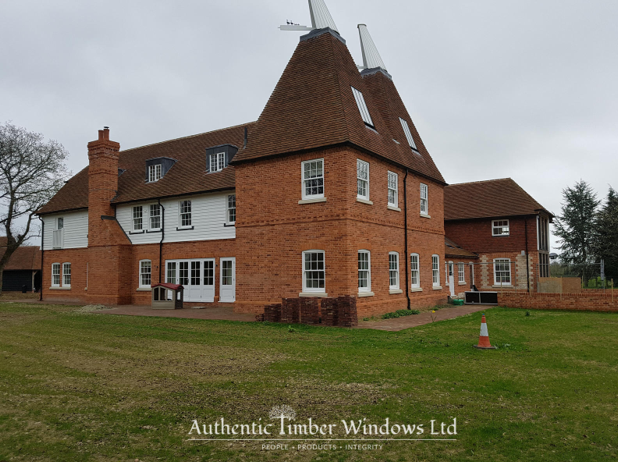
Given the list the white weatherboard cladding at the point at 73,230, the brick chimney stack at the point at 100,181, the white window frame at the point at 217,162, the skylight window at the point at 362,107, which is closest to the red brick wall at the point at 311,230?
the skylight window at the point at 362,107

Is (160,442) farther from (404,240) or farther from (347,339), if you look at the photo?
(404,240)

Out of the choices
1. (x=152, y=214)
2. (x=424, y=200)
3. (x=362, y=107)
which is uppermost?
(x=362, y=107)

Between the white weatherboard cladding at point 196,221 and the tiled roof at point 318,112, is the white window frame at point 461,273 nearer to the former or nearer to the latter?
the tiled roof at point 318,112

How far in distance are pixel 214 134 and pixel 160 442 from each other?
25146mm

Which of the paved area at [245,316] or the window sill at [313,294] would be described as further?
the window sill at [313,294]

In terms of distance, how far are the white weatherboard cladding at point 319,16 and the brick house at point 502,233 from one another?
16.0 m

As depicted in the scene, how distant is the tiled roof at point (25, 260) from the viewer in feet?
154

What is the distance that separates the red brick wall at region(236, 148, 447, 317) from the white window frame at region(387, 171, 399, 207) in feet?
1.02

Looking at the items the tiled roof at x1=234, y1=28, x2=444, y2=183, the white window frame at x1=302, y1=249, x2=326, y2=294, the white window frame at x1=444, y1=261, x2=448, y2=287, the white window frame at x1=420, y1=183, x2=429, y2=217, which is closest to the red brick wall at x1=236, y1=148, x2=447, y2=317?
the white window frame at x1=302, y1=249, x2=326, y2=294

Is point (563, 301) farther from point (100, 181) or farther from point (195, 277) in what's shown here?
point (100, 181)

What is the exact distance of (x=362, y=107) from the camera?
2022 cm

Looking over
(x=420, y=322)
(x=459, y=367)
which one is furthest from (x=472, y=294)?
(x=459, y=367)

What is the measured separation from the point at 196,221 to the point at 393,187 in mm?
10329

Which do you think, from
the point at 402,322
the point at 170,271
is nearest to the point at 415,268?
the point at 402,322
